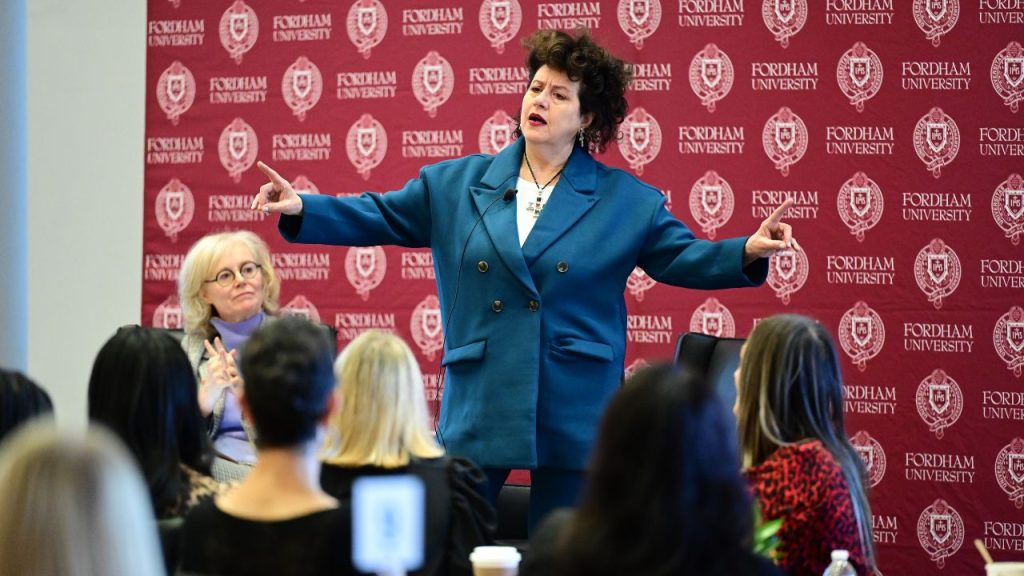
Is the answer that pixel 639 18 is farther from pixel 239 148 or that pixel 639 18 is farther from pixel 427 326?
pixel 239 148

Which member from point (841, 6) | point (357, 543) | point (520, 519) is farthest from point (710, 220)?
point (357, 543)

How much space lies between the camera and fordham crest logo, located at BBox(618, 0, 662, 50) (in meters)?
5.04

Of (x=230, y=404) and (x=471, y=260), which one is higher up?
(x=471, y=260)

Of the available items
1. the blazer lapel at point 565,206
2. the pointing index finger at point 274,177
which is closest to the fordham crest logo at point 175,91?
the pointing index finger at point 274,177

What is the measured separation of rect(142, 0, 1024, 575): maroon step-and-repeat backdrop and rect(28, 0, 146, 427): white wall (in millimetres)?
269

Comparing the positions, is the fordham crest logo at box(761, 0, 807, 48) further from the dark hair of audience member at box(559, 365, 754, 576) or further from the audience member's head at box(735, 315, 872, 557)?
the dark hair of audience member at box(559, 365, 754, 576)

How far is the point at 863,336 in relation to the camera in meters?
4.87

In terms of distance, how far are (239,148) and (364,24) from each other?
77 centimetres

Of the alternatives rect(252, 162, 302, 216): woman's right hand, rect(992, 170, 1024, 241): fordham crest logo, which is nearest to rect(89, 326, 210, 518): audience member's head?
rect(252, 162, 302, 216): woman's right hand

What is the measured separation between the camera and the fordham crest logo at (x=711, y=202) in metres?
4.97

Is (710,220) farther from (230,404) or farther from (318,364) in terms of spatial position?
(318,364)

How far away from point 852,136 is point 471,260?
7.40 ft

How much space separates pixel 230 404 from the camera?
364 centimetres

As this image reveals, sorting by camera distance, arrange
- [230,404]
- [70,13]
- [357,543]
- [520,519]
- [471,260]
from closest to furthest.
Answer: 1. [357,543]
2. [471,260]
3. [230,404]
4. [520,519]
5. [70,13]
